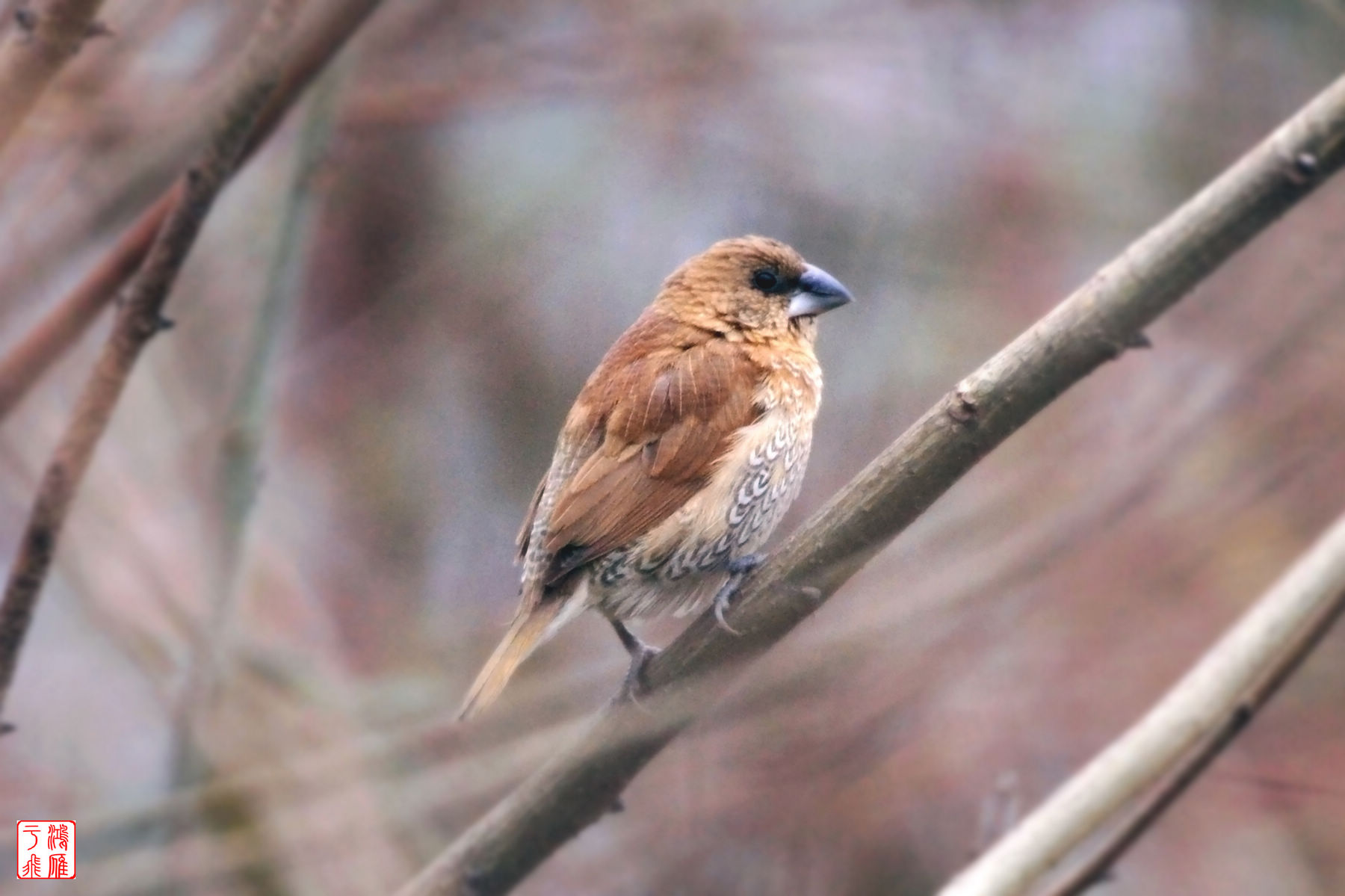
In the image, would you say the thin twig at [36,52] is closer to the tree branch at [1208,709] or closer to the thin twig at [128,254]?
the thin twig at [128,254]

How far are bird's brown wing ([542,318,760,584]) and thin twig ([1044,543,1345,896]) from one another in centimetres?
96

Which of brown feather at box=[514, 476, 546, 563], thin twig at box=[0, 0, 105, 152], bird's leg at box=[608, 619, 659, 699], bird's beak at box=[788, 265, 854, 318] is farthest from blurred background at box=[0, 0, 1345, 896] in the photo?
thin twig at box=[0, 0, 105, 152]

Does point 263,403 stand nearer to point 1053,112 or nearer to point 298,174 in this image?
point 298,174

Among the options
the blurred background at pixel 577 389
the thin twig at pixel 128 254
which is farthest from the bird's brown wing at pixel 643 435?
the thin twig at pixel 128 254

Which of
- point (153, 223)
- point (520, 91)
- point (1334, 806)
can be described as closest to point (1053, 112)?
point (520, 91)

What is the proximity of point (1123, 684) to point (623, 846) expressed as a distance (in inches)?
63.8

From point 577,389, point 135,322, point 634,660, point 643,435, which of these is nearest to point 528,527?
point 643,435

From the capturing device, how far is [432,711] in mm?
3174

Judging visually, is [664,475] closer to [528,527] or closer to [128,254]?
[528,527]

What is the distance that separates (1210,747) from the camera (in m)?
2.14

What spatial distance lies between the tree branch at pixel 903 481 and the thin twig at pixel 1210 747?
62cm

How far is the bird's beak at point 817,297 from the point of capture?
294 centimetres

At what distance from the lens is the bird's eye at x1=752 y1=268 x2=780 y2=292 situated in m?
2.96

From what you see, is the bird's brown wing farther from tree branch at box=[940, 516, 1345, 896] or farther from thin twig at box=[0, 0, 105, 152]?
thin twig at box=[0, 0, 105, 152]
